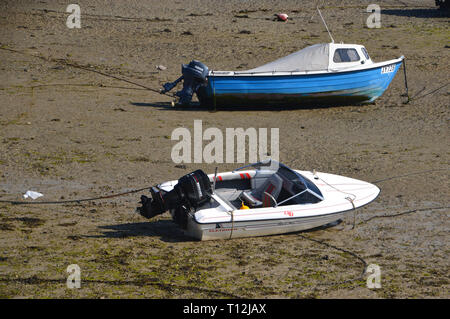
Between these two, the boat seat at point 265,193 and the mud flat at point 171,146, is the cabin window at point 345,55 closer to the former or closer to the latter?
the mud flat at point 171,146

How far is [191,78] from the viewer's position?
16.8 m

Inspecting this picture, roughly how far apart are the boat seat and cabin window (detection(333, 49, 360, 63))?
7.77m

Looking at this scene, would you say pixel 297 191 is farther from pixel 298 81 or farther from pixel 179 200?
pixel 298 81

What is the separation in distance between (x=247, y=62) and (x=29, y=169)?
10.2 meters

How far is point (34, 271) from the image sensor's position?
846 cm


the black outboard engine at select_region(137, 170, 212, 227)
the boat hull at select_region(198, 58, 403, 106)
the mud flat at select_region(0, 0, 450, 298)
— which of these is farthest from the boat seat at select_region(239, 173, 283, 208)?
the boat hull at select_region(198, 58, 403, 106)

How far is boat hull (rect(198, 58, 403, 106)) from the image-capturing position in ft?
55.8

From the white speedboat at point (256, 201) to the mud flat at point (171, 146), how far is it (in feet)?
0.92

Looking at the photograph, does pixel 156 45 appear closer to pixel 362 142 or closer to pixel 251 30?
pixel 251 30

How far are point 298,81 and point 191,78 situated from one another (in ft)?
9.32

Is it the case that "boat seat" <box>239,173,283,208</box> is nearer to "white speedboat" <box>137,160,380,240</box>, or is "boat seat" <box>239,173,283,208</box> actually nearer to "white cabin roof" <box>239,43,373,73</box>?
"white speedboat" <box>137,160,380,240</box>

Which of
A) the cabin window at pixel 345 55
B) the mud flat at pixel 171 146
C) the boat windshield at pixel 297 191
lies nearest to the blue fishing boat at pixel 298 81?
the cabin window at pixel 345 55

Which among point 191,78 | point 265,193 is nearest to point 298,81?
point 191,78

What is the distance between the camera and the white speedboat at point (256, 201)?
369 inches
